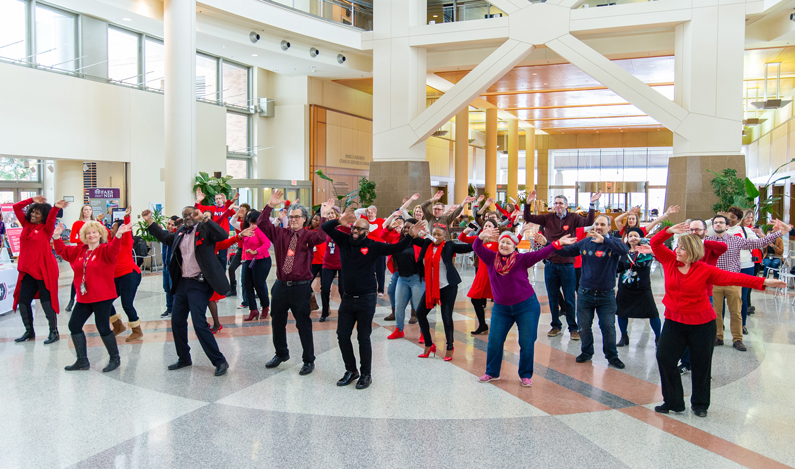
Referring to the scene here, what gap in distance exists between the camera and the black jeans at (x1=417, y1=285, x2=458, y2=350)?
19.0ft

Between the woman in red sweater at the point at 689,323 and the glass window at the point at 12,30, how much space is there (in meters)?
13.4

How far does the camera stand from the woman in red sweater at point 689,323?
414 centimetres

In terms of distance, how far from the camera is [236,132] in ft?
63.6

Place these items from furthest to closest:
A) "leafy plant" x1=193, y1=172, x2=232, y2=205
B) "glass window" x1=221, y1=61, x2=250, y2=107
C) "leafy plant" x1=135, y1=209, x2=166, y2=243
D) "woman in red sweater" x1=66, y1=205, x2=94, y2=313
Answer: "glass window" x1=221, y1=61, x2=250, y2=107 → "leafy plant" x1=193, y1=172, x2=232, y2=205 → "leafy plant" x1=135, y1=209, x2=166, y2=243 → "woman in red sweater" x1=66, y1=205, x2=94, y2=313

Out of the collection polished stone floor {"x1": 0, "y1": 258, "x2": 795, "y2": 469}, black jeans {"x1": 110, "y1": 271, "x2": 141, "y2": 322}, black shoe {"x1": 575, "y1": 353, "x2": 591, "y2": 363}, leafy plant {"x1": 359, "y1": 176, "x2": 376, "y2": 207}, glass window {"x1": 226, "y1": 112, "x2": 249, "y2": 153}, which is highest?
glass window {"x1": 226, "y1": 112, "x2": 249, "y2": 153}

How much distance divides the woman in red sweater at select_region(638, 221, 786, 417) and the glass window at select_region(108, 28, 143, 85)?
557 inches

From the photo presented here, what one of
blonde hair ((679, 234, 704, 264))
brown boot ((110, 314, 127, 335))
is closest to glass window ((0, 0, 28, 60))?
brown boot ((110, 314, 127, 335))

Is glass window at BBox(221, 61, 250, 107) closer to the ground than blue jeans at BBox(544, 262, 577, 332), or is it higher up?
higher up

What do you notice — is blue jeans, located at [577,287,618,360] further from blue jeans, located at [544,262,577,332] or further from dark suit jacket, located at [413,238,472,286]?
dark suit jacket, located at [413,238,472,286]

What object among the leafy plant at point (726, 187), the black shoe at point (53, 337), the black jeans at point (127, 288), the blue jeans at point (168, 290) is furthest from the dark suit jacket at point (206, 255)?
the leafy plant at point (726, 187)

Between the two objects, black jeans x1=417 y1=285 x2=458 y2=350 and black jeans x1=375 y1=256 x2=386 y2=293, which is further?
black jeans x1=375 y1=256 x2=386 y2=293

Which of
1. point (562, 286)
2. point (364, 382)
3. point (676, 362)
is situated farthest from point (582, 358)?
point (364, 382)

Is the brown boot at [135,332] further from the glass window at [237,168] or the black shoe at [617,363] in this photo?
the glass window at [237,168]

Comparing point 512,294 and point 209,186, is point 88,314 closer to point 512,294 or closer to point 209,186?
point 512,294
